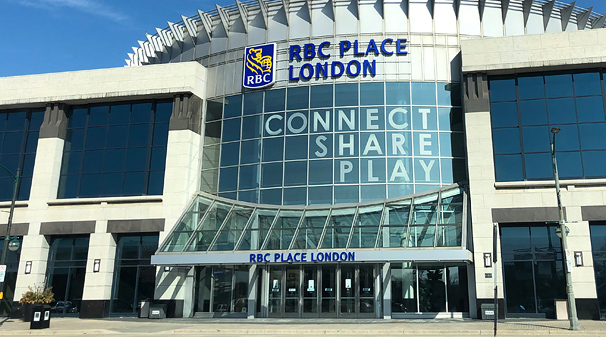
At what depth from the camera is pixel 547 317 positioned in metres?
28.9

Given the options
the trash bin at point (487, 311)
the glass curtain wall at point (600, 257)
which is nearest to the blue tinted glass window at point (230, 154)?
the trash bin at point (487, 311)

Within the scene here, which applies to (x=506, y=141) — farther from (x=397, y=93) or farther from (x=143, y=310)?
(x=143, y=310)

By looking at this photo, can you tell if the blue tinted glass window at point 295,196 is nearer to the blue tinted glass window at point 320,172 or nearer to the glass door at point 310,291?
the blue tinted glass window at point 320,172

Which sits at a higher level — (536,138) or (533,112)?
(533,112)

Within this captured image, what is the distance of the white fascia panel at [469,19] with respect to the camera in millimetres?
35625

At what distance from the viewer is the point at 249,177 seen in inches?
1390

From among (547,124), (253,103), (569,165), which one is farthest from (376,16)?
(569,165)

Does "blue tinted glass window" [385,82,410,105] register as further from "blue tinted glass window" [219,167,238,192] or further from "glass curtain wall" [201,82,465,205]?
"blue tinted glass window" [219,167,238,192]

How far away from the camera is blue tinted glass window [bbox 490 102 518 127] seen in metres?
32.5

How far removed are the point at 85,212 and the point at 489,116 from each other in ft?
86.8

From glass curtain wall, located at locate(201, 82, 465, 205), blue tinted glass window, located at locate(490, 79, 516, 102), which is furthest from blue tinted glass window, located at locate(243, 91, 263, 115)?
blue tinted glass window, located at locate(490, 79, 516, 102)

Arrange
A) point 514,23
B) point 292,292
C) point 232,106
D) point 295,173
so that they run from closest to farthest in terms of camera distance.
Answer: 1. point 292,292
2. point 295,173
3. point 514,23
4. point 232,106

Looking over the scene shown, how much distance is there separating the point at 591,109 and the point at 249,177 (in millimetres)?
20903

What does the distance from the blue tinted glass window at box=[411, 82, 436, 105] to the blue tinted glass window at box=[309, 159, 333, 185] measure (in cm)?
679
